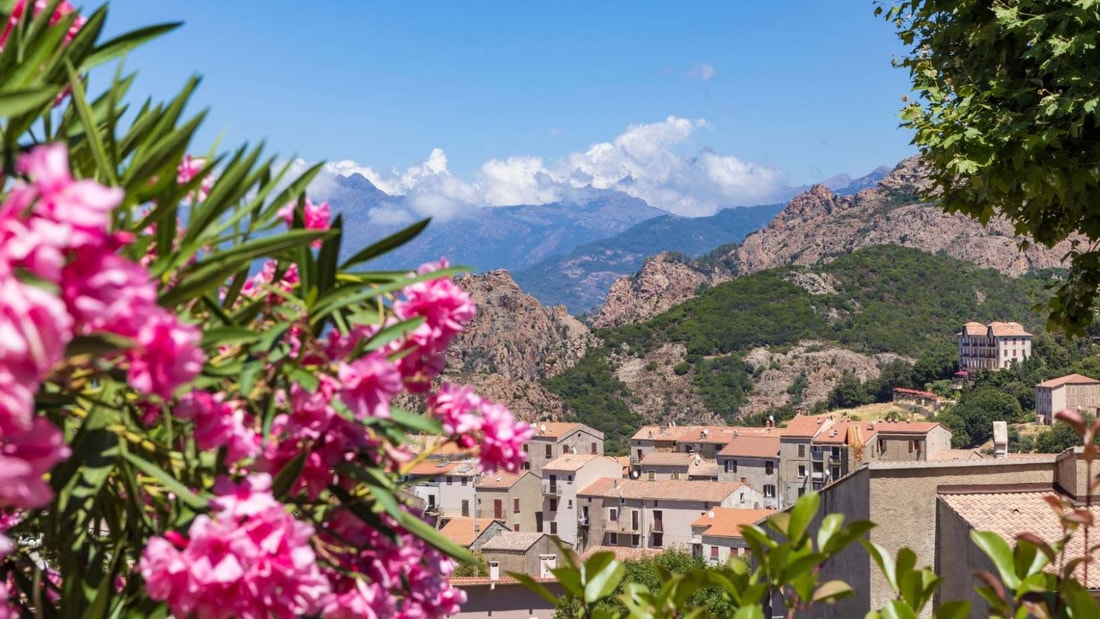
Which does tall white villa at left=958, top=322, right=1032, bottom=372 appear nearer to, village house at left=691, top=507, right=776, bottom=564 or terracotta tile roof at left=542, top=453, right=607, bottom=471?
terracotta tile roof at left=542, top=453, right=607, bottom=471

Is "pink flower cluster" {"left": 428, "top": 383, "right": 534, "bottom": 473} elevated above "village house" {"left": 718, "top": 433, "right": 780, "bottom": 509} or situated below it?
above

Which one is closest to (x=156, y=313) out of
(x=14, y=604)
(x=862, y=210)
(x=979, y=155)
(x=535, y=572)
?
(x=14, y=604)

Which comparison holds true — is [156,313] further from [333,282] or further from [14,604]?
[14,604]

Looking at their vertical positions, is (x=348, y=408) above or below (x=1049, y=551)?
above

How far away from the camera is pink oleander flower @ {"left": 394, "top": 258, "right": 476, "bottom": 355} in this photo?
5.97 feet

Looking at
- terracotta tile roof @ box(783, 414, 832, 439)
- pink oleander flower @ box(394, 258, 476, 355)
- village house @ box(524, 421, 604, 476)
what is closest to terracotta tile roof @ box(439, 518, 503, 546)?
village house @ box(524, 421, 604, 476)

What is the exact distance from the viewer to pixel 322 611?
1717mm

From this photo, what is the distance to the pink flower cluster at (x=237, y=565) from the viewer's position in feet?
4.54

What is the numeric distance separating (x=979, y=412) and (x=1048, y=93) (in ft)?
241

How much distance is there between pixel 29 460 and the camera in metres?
1.10

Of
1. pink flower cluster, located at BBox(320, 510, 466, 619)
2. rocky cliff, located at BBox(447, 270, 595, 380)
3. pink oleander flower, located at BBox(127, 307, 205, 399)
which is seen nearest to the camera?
pink oleander flower, located at BBox(127, 307, 205, 399)

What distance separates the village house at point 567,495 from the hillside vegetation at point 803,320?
32479mm

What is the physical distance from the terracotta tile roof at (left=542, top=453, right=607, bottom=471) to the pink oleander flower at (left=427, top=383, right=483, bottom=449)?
5458 centimetres

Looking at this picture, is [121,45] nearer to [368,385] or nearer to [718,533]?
[368,385]
